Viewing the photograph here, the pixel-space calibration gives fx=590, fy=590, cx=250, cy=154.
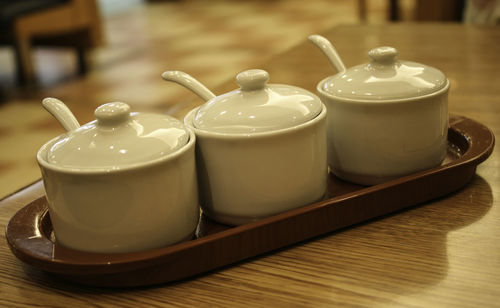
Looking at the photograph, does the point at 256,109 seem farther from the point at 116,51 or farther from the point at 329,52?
the point at 116,51

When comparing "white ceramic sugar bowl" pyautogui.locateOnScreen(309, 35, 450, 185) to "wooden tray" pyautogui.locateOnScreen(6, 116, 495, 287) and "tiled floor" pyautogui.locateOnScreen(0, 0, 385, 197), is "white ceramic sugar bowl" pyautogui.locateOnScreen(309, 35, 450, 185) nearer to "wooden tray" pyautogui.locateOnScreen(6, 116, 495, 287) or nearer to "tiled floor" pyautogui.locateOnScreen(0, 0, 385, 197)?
"wooden tray" pyautogui.locateOnScreen(6, 116, 495, 287)

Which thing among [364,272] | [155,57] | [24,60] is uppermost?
[364,272]

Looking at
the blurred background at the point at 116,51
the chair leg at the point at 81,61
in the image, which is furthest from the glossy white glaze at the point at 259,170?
the chair leg at the point at 81,61

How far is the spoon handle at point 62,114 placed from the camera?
1.65 feet

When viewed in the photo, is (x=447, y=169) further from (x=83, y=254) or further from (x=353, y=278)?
(x=83, y=254)

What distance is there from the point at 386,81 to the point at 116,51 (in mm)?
3117

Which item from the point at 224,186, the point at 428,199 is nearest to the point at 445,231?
the point at 428,199

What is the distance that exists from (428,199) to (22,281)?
1.24ft

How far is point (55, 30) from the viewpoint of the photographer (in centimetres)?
279

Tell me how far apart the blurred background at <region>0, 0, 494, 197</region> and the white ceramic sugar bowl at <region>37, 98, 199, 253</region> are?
1329 millimetres

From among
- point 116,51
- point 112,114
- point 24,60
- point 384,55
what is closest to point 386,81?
point 384,55

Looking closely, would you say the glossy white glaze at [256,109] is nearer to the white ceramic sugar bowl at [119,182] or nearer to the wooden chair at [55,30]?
the white ceramic sugar bowl at [119,182]

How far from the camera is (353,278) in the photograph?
0.46 meters

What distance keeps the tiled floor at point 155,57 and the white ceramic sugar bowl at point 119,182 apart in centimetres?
42
